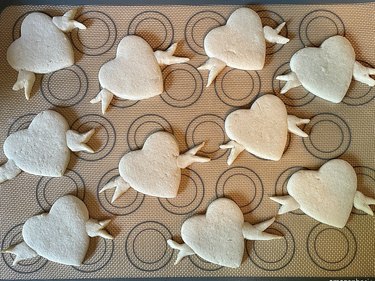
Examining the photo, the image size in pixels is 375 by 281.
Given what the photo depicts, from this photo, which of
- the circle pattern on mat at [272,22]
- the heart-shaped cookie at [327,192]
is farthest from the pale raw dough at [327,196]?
the circle pattern on mat at [272,22]

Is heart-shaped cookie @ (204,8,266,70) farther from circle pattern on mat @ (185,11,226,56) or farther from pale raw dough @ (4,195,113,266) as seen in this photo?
pale raw dough @ (4,195,113,266)

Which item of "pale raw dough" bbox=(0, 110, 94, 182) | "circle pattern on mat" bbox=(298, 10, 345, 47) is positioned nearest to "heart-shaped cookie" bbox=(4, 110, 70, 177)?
"pale raw dough" bbox=(0, 110, 94, 182)

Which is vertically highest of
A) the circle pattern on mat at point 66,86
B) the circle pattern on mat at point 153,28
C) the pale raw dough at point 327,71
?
the circle pattern on mat at point 153,28

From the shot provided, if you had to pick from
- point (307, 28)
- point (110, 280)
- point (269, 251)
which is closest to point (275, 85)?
point (307, 28)

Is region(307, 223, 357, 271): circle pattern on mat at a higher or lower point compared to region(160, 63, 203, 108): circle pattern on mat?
lower

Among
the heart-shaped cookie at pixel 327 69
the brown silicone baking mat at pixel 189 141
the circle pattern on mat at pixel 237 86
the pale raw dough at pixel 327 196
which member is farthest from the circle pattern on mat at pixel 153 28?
the pale raw dough at pixel 327 196

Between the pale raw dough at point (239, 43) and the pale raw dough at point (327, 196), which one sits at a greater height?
the pale raw dough at point (239, 43)

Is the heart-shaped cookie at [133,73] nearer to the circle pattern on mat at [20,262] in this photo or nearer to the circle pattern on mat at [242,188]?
the circle pattern on mat at [242,188]

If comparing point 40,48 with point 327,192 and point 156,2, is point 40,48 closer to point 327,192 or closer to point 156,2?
point 156,2
